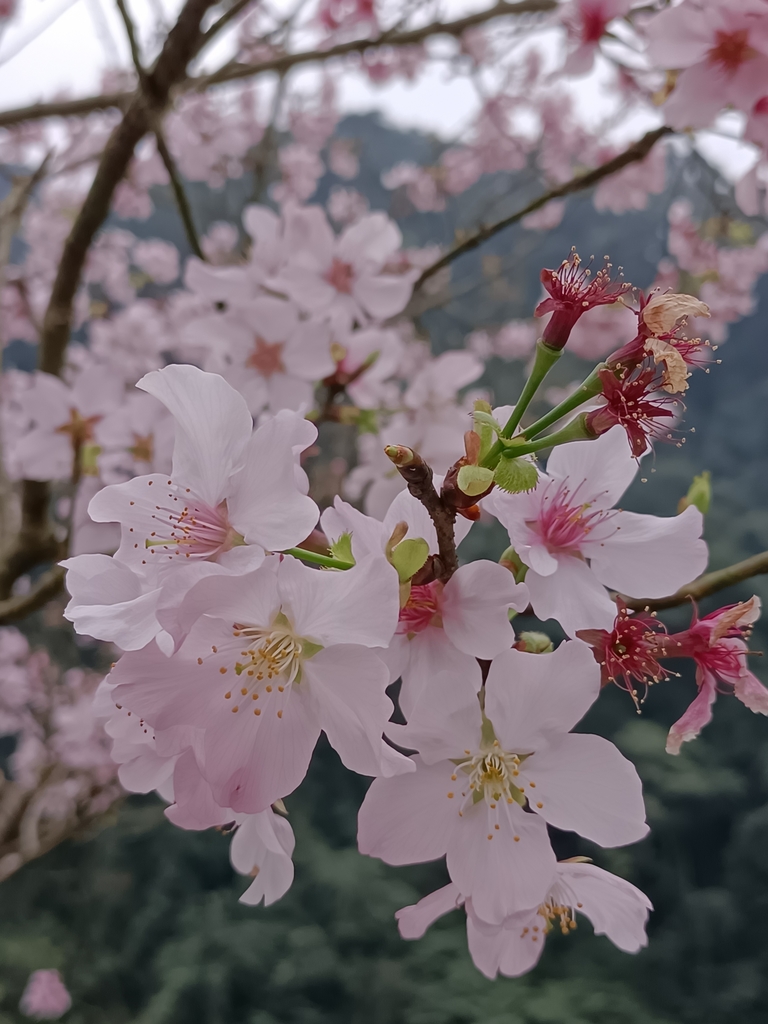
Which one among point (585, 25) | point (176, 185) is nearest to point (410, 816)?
point (176, 185)

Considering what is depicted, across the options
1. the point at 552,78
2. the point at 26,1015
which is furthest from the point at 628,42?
the point at 26,1015

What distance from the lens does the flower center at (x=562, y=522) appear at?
455mm

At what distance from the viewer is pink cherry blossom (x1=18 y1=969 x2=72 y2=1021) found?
7.77 ft

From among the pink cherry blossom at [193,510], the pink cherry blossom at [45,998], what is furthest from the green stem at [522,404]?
the pink cherry blossom at [45,998]

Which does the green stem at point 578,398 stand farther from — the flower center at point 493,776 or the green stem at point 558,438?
the flower center at point 493,776

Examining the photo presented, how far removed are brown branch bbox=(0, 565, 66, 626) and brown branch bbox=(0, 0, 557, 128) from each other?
0.88m

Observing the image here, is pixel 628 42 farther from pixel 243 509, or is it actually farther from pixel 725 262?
pixel 725 262

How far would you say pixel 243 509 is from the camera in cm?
39

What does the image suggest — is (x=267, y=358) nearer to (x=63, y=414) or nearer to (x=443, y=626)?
(x=63, y=414)

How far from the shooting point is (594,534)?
1.53ft

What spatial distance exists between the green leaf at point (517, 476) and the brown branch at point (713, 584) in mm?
243

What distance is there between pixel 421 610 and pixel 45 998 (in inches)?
111

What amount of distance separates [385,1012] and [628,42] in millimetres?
2707

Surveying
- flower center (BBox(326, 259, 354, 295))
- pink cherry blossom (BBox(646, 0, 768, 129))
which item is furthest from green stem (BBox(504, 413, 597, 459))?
flower center (BBox(326, 259, 354, 295))
